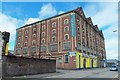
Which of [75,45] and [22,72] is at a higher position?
[75,45]

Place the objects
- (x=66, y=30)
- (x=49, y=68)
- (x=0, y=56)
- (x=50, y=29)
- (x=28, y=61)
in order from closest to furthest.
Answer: (x=0, y=56), (x=28, y=61), (x=49, y=68), (x=66, y=30), (x=50, y=29)

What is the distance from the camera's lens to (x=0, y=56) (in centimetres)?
1794

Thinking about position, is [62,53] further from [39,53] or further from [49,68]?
[49,68]

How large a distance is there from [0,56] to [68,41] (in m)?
33.0

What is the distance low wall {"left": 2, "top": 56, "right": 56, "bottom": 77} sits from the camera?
1944 cm

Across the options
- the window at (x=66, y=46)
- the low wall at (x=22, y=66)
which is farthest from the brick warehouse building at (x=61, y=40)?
the low wall at (x=22, y=66)

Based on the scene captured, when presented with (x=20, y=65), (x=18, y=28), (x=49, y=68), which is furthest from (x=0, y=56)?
(x=18, y=28)

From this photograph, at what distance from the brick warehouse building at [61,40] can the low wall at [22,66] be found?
19.6m

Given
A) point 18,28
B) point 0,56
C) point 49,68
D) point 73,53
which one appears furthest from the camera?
point 18,28

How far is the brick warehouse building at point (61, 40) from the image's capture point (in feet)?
160

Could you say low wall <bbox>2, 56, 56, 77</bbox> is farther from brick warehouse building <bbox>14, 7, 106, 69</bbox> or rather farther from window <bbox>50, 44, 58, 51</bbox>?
window <bbox>50, 44, 58, 51</bbox>

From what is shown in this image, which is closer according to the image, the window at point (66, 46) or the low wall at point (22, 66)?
the low wall at point (22, 66)

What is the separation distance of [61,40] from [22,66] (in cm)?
3004

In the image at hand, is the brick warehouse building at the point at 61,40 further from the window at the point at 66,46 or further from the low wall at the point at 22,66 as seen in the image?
the low wall at the point at 22,66
